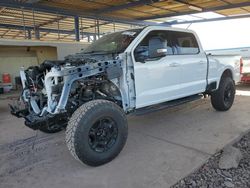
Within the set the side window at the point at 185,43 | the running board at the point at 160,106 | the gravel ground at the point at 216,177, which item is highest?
the side window at the point at 185,43

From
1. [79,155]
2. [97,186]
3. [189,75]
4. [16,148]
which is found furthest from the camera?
[189,75]

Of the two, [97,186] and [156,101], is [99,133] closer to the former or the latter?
[97,186]

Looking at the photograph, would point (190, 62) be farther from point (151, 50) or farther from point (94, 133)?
point (94, 133)

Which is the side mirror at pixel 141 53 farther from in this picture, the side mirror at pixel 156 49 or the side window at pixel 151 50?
the side mirror at pixel 156 49

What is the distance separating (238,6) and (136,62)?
8.18 m

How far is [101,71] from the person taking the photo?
3521mm

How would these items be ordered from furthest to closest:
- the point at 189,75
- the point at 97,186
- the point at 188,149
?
1. the point at 189,75
2. the point at 188,149
3. the point at 97,186

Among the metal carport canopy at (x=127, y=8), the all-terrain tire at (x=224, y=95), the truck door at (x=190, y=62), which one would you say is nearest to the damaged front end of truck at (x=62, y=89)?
the truck door at (x=190, y=62)

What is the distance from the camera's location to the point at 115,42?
4.45 meters

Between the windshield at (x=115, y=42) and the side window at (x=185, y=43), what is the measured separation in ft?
3.29

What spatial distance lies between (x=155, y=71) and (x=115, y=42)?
91cm

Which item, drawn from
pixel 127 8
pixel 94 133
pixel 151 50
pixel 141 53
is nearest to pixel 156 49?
pixel 151 50

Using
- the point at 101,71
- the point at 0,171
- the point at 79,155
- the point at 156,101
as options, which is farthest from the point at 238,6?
the point at 0,171

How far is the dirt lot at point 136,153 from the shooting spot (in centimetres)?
305
